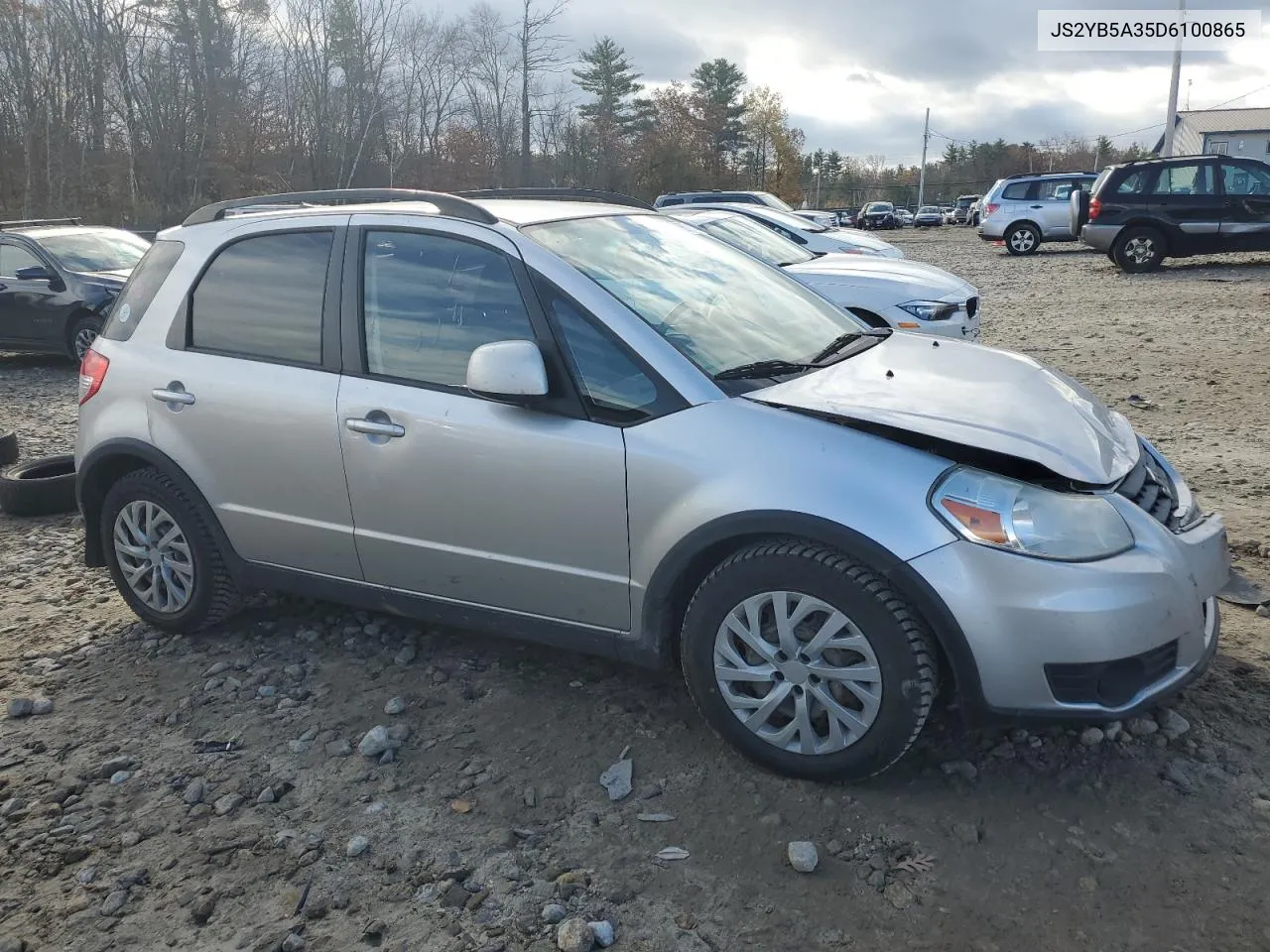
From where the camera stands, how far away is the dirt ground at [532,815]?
8.48 feet

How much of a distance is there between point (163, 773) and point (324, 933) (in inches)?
43.1

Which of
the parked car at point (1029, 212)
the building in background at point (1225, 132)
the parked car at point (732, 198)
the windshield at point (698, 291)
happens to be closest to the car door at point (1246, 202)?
the parked car at point (1029, 212)

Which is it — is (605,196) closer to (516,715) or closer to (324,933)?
(516,715)

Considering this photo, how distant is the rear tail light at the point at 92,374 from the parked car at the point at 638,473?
0.05 ft

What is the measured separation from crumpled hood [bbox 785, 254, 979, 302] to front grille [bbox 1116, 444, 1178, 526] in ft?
16.0

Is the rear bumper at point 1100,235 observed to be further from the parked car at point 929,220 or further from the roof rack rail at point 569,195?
the parked car at point 929,220

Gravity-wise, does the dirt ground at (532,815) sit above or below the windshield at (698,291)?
below

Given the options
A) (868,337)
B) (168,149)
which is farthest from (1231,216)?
(168,149)

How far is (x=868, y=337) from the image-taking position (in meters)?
4.22

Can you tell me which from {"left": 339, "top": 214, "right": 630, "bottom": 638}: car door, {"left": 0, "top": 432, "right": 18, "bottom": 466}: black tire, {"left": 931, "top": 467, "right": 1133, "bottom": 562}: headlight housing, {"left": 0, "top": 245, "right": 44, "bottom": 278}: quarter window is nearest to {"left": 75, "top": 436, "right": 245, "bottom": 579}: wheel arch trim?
{"left": 339, "top": 214, "right": 630, "bottom": 638}: car door

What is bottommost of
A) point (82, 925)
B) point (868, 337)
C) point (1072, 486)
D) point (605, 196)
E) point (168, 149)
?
point (82, 925)

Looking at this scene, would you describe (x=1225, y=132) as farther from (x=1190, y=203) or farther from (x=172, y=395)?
(x=172, y=395)

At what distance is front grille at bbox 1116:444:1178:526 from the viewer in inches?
120

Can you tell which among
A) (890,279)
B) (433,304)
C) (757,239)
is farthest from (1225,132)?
(433,304)
